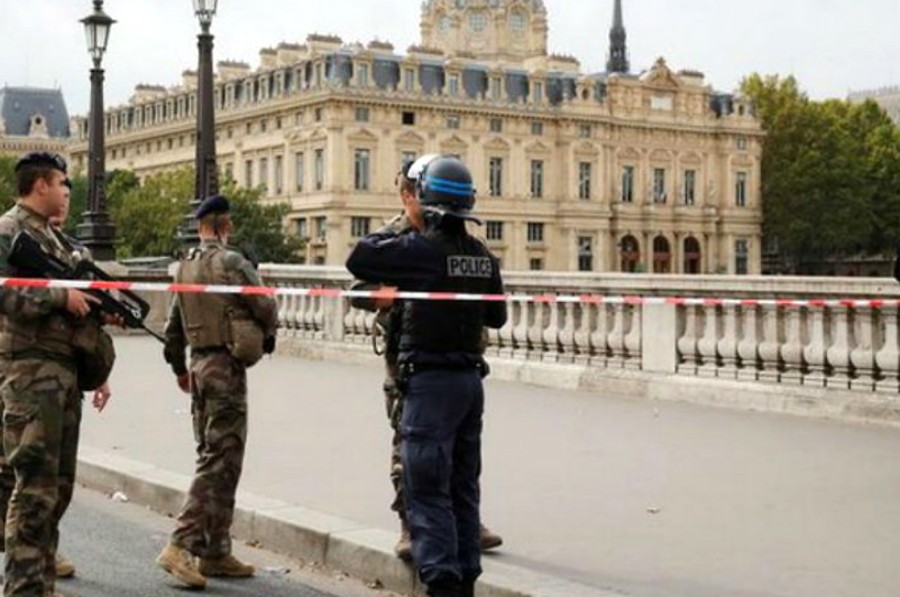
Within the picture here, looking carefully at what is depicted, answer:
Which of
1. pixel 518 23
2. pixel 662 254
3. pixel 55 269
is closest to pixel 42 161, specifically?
pixel 55 269

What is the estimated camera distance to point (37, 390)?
6.44 m

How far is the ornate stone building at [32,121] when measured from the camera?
5586 inches

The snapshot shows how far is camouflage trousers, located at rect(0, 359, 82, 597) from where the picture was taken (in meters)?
6.30

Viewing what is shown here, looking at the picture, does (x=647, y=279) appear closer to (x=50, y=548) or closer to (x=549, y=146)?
(x=50, y=548)

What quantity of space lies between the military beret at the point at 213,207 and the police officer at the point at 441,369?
1.87 meters

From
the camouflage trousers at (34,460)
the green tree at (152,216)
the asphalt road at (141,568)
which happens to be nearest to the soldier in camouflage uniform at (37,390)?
the camouflage trousers at (34,460)

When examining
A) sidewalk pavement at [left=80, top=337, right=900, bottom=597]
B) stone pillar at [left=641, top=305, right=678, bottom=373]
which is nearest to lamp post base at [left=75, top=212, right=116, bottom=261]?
sidewalk pavement at [left=80, top=337, right=900, bottom=597]

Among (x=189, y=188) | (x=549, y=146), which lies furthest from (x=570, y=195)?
(x=189, y=188)

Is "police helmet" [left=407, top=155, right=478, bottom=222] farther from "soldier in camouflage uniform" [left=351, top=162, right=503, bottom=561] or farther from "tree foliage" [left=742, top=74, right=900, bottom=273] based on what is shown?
"tree foliage" [left=742, top=74, right=900, bottom=273]

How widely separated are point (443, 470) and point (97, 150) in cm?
2115

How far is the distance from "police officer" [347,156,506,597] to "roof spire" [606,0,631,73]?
13881 centimetres

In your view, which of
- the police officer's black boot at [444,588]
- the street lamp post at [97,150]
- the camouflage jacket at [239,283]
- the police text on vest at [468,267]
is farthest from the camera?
the street lamp post at [97,150]

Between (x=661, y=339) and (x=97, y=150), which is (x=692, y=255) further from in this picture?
(x=661, y=339)

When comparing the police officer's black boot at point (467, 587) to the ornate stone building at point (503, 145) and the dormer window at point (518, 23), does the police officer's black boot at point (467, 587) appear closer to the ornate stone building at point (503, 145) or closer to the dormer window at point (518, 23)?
the ornate stone building at point (503, 145)
